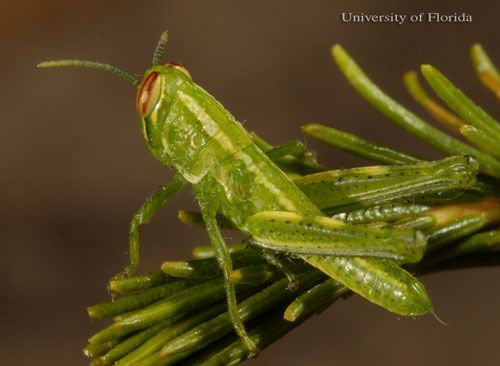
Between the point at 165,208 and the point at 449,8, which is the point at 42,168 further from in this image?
the point at 449,8

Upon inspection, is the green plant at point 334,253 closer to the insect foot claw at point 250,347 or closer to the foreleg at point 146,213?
the insect foot claw at point 250,347

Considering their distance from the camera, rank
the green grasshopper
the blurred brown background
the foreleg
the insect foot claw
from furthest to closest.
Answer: the blurred brown background < the foreleg < the green grasshopper < the insect foot claw

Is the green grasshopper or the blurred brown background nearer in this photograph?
the green grasshopper

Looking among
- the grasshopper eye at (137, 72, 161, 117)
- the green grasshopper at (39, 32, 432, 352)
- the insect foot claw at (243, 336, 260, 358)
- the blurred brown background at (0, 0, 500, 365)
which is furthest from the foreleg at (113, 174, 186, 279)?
the blurred brown background at (0, 0, 500, 365)

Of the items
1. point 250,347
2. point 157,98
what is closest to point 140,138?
point 157,98

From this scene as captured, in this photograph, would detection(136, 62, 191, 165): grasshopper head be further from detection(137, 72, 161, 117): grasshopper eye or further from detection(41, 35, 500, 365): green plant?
detection(41, 35, 500, 365): green plant

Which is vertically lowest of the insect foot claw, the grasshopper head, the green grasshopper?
the insect foot claw

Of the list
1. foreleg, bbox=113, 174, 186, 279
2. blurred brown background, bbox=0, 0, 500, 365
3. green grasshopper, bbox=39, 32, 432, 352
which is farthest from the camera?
blurred brown background, bbox=0, 0, 500, 365
